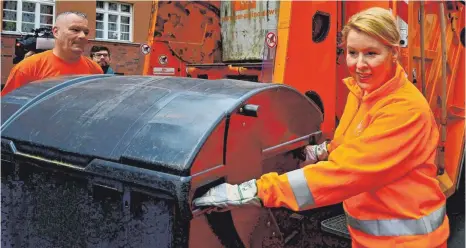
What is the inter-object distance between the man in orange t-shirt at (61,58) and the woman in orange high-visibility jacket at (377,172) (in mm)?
1834

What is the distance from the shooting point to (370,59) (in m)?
1.50

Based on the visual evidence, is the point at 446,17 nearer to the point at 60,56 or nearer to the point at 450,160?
the point at 450,160

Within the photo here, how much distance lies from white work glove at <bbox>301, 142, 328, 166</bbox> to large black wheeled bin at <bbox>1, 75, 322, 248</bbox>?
6 cm

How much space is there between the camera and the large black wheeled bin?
1.50m

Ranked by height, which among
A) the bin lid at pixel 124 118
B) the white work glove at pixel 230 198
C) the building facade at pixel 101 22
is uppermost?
the building facade at pixel 101 22

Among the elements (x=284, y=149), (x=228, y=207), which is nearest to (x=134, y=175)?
(x=228, y=207)

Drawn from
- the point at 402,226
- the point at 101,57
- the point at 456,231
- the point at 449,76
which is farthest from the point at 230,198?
the point at 101,57

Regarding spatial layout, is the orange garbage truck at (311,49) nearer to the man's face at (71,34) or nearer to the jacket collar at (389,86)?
the jacket collar at (389,86)

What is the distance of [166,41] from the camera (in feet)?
14.6

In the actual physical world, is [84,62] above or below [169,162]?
above

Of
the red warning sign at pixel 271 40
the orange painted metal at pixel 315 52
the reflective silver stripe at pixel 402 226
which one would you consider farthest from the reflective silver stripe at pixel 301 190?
the red warning sign at pixel 271 40

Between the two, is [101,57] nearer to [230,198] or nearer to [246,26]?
[246,26]

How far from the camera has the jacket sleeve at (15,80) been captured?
2809 millimetres

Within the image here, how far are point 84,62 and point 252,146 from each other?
1.76 metres
